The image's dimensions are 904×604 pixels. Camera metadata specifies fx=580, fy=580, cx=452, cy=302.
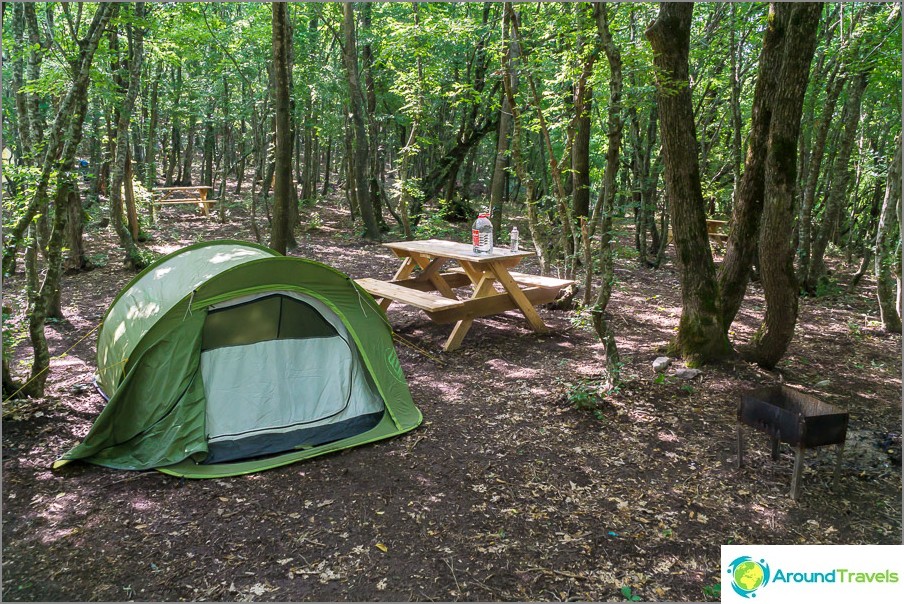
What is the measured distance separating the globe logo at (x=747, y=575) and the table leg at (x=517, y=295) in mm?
4029

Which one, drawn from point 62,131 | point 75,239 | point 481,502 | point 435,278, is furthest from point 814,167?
point 75,239

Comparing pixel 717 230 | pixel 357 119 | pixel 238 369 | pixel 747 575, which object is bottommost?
pixel 747 575

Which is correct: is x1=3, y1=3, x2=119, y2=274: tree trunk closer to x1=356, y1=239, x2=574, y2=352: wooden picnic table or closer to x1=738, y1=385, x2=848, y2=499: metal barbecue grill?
x1=356, y1=239, x2=574, y2=352: wooden picnic table

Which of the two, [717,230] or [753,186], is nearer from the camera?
[753,186]

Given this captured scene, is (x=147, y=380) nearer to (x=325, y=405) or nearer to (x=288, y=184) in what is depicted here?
(x=325, y=405)

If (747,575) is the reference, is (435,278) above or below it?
above

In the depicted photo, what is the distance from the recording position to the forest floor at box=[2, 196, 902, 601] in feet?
9.79

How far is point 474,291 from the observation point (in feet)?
23.0

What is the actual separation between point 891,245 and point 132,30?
11.7m

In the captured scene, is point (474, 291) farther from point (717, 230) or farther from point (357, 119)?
point (717, 230)

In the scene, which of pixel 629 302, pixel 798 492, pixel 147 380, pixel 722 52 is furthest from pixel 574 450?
pixel 722 52

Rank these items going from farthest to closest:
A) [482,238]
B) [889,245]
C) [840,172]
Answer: [840,172]
[889,245]
[482,238]

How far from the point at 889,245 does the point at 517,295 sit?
445 centimetres

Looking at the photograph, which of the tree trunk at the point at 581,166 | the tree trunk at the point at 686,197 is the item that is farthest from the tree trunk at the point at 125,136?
the tree trunk at the point at 686,197
